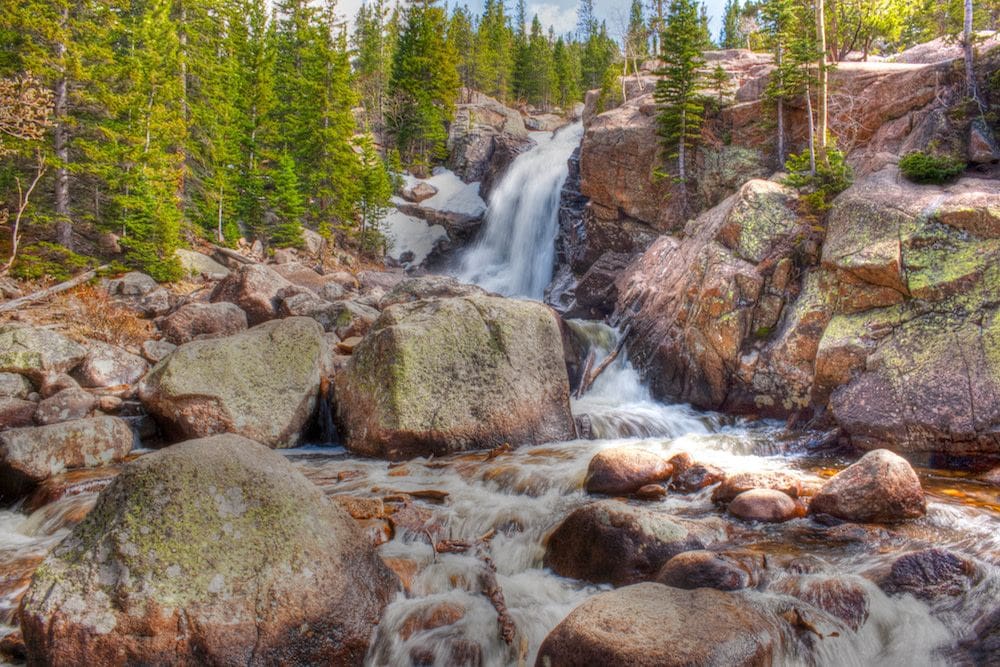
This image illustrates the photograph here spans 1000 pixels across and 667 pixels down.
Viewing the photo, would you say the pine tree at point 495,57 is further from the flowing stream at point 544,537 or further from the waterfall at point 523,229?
the flowing stream at point 544,537

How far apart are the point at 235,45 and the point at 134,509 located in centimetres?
3454

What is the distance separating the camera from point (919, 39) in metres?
27.2

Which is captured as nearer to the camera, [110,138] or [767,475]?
[767,475]

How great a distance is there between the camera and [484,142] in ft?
133

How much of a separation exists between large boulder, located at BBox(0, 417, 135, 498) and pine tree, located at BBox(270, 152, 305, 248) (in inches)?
726

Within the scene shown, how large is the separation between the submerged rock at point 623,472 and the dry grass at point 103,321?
1160 cm

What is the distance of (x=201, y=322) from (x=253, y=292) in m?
2.22

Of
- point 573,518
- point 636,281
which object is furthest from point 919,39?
point 573,518

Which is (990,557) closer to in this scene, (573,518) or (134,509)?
(573,518)

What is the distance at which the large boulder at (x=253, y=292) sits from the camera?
15781 mm

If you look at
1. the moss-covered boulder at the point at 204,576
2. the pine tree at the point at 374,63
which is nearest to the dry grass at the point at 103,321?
the moss-covered boulder at the point at 204,576

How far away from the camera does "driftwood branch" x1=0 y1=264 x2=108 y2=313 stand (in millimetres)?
13508

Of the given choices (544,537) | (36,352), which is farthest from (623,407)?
(36,352)

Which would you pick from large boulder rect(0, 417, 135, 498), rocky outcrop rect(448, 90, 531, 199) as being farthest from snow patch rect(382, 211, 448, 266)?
large boulder rect(0, 417, 135, 498)
